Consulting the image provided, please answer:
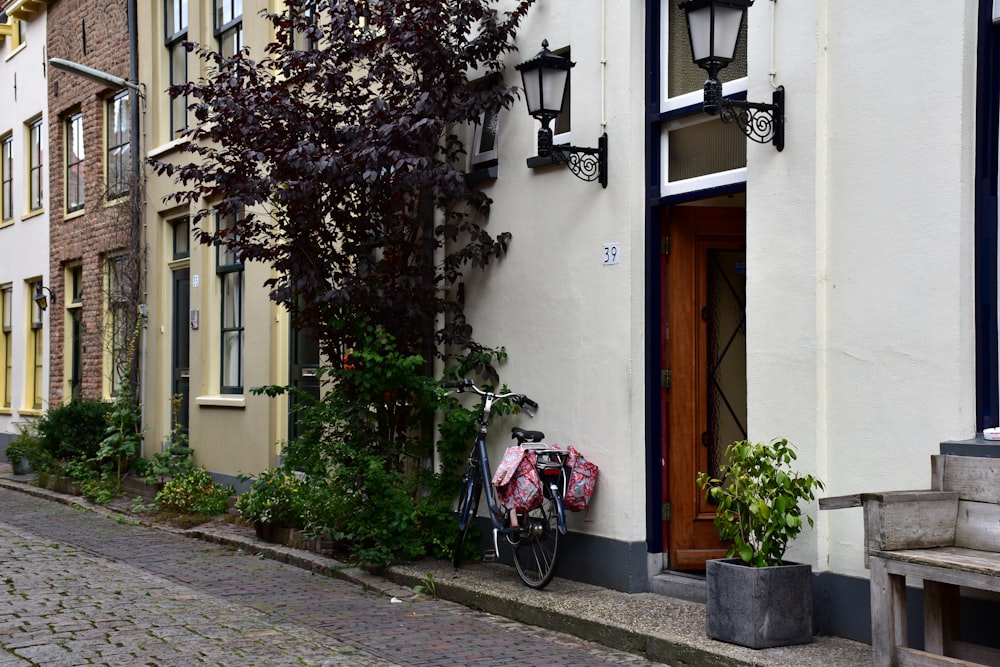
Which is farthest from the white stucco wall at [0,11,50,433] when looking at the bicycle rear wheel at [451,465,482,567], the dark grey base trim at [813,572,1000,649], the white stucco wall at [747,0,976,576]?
the dark grey base trim at [813,572,1000,649]

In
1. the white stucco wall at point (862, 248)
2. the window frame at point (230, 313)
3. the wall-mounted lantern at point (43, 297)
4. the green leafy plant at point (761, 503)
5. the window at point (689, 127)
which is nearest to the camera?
the white stucco wall at point (862, 248)

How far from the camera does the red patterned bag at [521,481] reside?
821 cm

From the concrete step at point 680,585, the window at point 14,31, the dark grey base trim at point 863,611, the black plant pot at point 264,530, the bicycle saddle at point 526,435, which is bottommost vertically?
the black plant pot at point 264,530

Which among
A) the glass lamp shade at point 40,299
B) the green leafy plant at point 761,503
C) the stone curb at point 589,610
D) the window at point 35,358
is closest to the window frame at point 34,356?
the window at point 35,358

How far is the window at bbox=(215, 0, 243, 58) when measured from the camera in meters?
14.2

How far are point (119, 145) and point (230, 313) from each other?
431 centimetres

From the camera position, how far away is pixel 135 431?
16.0 metres

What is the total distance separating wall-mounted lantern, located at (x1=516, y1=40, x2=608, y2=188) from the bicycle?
1.73m

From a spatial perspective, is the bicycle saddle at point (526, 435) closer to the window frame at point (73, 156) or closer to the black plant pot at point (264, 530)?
the black plant pot at point (264, 530)

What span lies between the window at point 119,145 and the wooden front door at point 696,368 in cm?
1043

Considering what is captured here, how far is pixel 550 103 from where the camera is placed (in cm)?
830

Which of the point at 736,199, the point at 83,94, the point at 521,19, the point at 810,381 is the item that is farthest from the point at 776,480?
the point at 83,94

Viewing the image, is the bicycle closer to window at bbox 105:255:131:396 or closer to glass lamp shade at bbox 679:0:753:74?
glass lamp shade at bbox 679:0:753:74

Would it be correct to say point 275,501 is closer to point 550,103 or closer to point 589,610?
point 589,610
